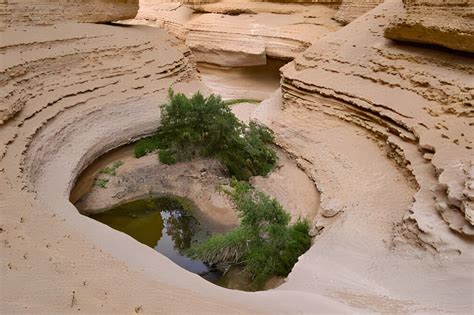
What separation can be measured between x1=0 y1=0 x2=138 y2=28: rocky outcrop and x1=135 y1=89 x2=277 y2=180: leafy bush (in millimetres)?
4766

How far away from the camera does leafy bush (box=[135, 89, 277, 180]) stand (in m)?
12.3

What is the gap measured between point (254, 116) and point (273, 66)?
616 cm

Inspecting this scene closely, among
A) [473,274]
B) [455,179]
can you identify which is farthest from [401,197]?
[473,274]

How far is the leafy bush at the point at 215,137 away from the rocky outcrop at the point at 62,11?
477 centimetres

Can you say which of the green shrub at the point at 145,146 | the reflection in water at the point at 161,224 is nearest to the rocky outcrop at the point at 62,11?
the green shrub at the point at 145,146

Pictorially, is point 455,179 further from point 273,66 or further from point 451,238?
point 273,66

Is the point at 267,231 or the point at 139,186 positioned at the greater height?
the point at 267,231

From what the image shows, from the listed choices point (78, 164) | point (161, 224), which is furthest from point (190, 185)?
point (78, 164)

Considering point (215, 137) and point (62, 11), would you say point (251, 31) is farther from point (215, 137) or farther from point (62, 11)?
point (215, 137)

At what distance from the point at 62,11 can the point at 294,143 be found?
27.7ft

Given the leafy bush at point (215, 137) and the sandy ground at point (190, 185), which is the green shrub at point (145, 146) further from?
the sandy ground at point (190, 185)

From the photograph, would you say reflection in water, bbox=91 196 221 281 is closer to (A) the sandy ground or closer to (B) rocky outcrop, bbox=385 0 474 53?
(A) the sandy ground

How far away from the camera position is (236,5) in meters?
21.5

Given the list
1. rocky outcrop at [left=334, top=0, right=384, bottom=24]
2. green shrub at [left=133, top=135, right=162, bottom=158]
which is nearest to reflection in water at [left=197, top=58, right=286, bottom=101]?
rocky outcrop at [left=334, top=0, right=384, bottom=24]
